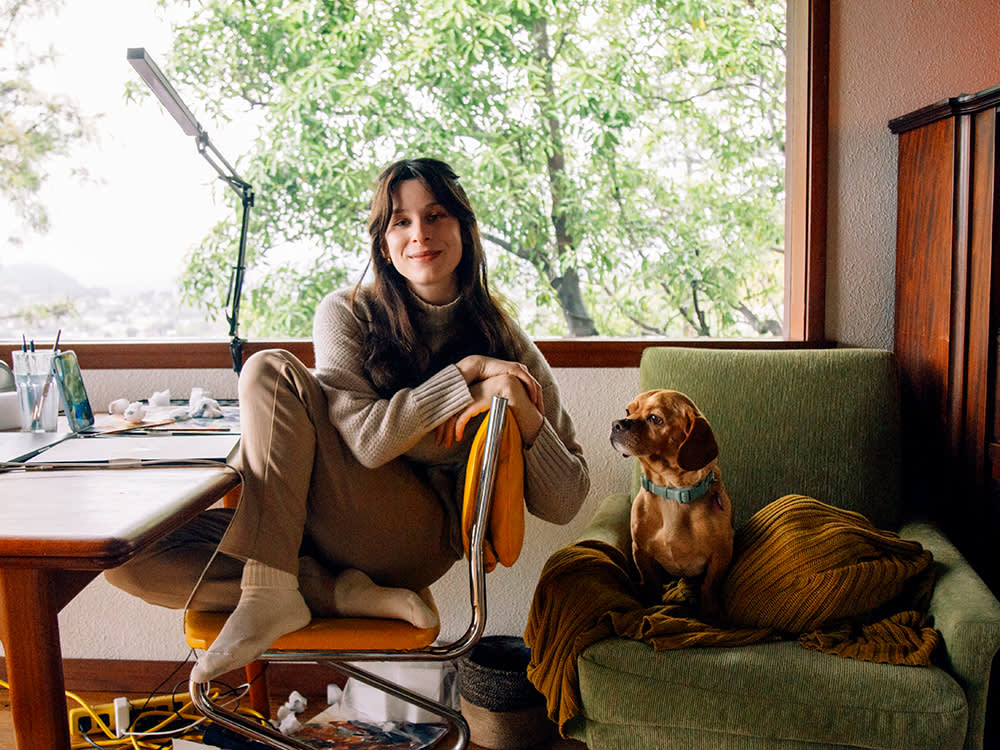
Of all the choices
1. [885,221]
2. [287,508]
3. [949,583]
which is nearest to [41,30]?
[287,508]

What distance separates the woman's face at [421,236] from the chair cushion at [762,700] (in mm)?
798

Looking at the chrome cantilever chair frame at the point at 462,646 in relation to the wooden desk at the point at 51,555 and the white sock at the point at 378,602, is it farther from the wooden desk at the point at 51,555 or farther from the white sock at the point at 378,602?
the wooden desk at the point at 51,555

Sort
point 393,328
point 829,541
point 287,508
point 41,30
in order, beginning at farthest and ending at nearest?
point 41,30
point 393,328
point 829,541
point 287,508

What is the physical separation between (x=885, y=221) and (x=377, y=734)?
1776 millimetres

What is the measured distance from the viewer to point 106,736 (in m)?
2.02

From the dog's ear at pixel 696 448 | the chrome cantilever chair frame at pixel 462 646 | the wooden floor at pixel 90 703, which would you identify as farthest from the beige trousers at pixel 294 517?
the wooden floor at pixel 90 703

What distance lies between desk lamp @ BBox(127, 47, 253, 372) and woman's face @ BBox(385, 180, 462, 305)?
58cm

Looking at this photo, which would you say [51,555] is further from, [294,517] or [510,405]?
[510,405]

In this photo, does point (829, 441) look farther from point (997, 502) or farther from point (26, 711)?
point (26, 711)

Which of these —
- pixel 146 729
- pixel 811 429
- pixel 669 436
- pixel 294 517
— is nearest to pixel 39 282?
pixel 146 729

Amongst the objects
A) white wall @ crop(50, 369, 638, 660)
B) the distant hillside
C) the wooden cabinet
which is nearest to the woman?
white wall @ crop(50, 369, 638, 660)

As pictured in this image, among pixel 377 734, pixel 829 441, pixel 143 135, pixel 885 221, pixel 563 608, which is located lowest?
pixel 377 734

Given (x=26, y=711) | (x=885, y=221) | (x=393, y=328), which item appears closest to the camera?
(x=26, y=711)

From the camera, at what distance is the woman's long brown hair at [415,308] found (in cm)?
172
